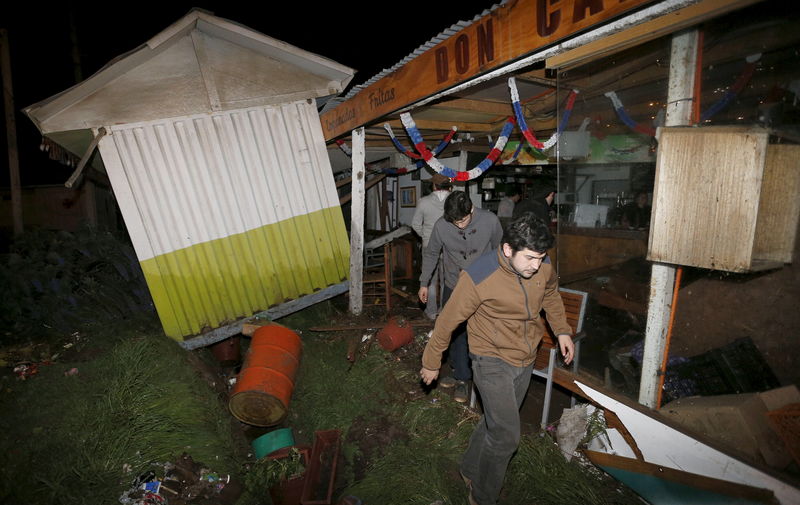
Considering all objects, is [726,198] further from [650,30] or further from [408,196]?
[408,196]

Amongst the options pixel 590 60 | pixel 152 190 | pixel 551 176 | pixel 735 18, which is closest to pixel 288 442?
pixel 152 190

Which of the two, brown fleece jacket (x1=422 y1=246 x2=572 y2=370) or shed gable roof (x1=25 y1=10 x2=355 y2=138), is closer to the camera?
brown fleece jacket (x1=422 y1=246 x2=572 y2=370)

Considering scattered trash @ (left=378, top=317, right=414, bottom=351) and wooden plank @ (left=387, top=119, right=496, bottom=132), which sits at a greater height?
wooden plank @ (left=387, top=119, right=496, bottom=132)

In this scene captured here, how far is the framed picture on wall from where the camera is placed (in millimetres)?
11133

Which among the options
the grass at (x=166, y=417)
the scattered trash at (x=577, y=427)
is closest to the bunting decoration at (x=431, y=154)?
the grass at (x=166, y=417)

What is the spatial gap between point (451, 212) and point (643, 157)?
1.70 m

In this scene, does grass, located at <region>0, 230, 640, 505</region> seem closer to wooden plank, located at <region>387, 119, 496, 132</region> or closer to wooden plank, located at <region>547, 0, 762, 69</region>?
wooden plank, located at <region>547, 0, 762, 69</region>


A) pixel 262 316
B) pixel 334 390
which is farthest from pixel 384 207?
pixel 334 390

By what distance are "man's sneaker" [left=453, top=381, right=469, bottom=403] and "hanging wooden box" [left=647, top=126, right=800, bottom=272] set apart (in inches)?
105

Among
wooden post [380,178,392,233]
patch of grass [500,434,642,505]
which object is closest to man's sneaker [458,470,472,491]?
patch of grass [500,434,642,505]

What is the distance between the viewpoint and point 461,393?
168 inches

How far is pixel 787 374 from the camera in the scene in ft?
8.93

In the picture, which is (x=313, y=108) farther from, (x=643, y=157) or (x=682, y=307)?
(x=682, y=307)

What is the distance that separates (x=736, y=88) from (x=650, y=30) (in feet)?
2.51
